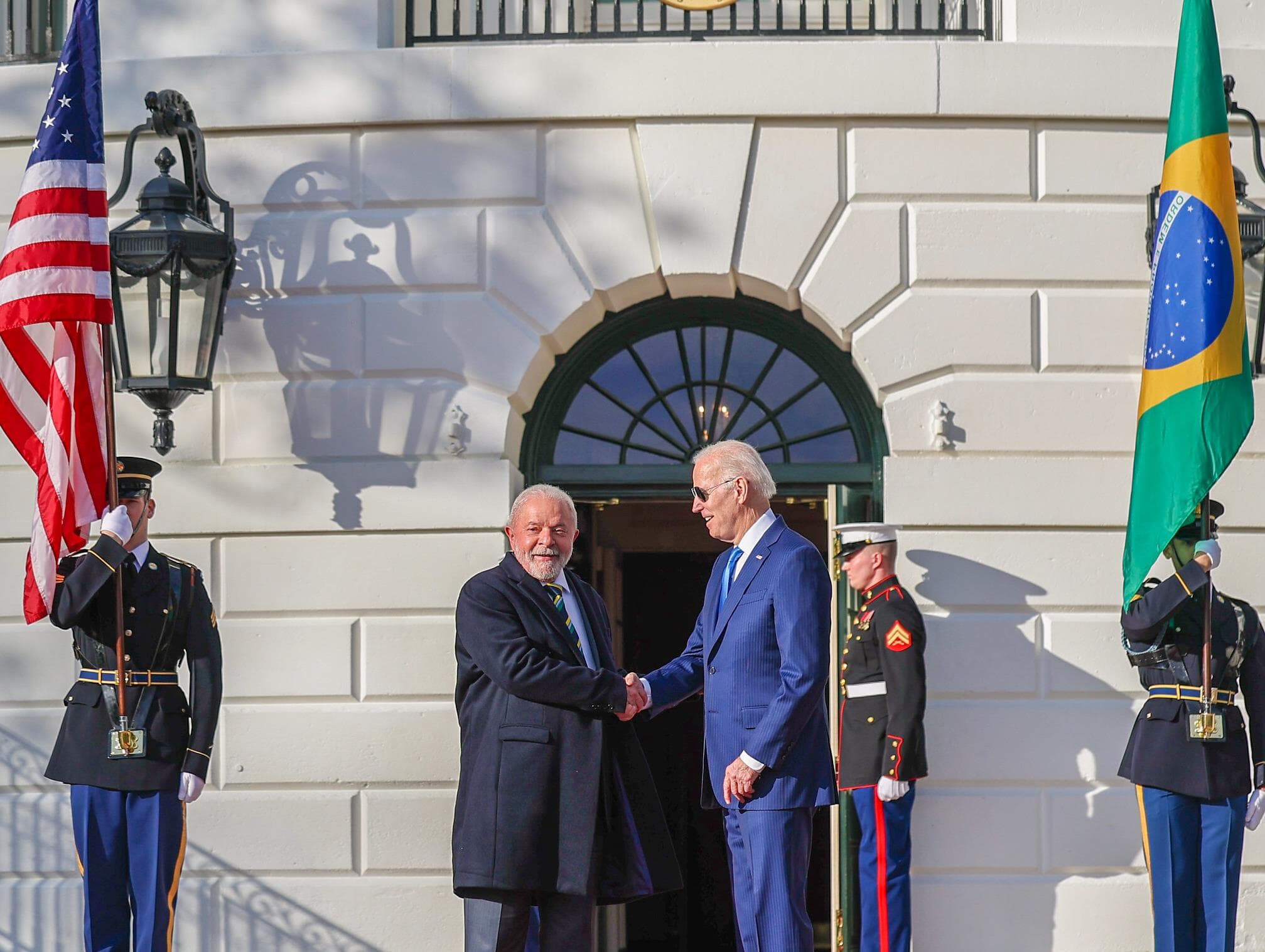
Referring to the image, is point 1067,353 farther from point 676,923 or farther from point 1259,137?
point 676,923

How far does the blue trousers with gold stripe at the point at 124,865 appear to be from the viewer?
5.90 m

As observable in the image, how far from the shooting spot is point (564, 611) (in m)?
5.73

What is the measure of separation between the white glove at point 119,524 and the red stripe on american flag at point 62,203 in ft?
4.03

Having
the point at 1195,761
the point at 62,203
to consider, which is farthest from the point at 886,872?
the point at 62,203

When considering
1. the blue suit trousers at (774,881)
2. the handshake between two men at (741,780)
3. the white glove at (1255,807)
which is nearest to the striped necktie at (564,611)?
the handshake between two men at (741,780)

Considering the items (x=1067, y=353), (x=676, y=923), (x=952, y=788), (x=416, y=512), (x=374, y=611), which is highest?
(x=1067, y=353)

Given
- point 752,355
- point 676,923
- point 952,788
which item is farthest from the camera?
point 676,923

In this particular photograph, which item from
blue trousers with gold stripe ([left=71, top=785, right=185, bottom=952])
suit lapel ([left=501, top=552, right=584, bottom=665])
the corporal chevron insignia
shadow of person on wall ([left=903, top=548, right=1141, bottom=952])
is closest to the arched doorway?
shadow of person on wall ([left=903, top=548, right=1141, bottom=952])

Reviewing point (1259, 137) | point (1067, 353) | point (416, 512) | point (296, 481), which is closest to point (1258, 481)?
point (1067, 353)

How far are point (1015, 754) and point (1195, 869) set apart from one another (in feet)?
3.46

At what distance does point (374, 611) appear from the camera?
709cm

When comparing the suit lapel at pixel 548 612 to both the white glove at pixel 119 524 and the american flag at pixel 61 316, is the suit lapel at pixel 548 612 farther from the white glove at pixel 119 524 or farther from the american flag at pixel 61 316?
the american flag at pixel 61 316

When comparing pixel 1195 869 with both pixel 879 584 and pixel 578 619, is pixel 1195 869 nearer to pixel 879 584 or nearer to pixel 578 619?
pixel 879 584

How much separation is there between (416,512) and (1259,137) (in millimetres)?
4202
